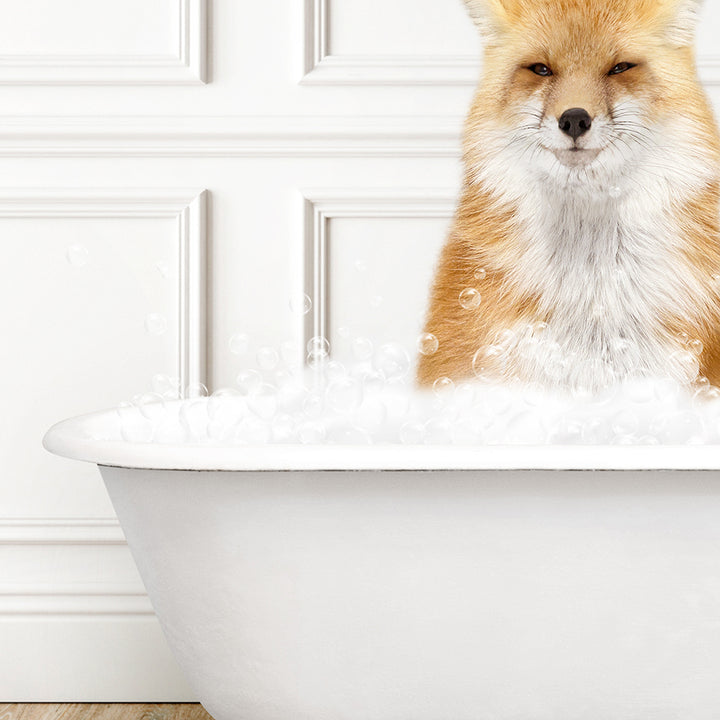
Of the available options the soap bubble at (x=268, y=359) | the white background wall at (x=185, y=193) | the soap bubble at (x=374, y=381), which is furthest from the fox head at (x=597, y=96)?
the soap bubble at (x=268, y=359)

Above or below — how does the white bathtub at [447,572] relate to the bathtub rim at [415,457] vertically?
below

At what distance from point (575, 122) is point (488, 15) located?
0.93 ft

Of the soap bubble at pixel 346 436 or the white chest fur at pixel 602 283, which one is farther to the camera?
the white chest fur at pixel 602 283

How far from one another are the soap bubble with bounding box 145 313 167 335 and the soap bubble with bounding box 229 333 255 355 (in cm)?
13

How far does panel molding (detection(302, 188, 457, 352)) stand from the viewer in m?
1.65

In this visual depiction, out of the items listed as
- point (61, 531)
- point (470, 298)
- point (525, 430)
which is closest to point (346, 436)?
point (525, 430)

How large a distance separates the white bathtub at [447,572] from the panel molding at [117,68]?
86cm

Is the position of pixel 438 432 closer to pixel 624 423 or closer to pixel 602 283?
pixel 624 423

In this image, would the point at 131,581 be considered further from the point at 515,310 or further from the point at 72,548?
the point at 515,310

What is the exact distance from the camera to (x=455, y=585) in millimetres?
1014

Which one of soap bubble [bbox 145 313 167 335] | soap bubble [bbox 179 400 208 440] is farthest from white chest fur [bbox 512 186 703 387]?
soap bubble [bbox 145 313 167 335]

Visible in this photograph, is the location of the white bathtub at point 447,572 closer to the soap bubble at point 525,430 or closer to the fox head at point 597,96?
the soap bubble at point 525,430

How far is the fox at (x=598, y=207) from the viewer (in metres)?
1.54

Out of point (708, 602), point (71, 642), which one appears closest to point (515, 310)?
point (708, 602)
